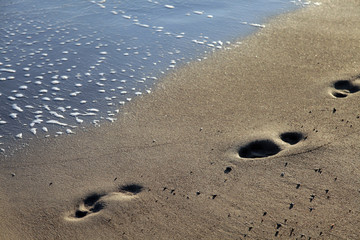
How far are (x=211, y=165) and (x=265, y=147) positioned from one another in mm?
585

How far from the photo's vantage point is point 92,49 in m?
6.20

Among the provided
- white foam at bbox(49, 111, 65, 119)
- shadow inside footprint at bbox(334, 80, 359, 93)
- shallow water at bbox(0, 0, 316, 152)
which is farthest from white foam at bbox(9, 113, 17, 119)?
shadow inside footprint at bbox(334, 80, 359, 93)

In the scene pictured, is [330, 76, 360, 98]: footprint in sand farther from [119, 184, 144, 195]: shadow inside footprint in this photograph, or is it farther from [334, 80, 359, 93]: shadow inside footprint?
[119, 184, 144, 195]: shadow inside footprint

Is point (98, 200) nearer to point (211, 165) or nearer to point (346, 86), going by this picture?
point (211, 165)

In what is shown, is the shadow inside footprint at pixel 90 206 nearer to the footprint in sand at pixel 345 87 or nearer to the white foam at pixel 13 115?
the white foam at pixel 13 115

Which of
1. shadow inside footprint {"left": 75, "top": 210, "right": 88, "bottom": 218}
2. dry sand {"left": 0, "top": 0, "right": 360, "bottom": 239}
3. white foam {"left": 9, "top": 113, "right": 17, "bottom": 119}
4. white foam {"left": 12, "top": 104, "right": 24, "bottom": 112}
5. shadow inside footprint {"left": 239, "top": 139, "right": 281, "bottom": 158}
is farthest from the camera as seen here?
white foam {"left": 12, "top": 104, "right": 24, "bottom": 112}

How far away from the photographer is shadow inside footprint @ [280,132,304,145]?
400 cm

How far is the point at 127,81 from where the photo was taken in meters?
5.35

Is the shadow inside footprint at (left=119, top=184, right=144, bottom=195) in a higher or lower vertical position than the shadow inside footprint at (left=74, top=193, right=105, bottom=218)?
higher

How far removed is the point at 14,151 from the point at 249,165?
92.6 inches

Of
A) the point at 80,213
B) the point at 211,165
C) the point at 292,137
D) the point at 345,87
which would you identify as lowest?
the point at 80,213

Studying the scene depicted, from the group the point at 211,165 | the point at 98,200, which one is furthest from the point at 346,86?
the point at 98,200

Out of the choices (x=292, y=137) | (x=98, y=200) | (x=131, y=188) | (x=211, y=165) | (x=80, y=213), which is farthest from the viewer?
(x=292, y=137)

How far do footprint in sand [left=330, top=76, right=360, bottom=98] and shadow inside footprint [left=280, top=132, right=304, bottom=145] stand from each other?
93cm
